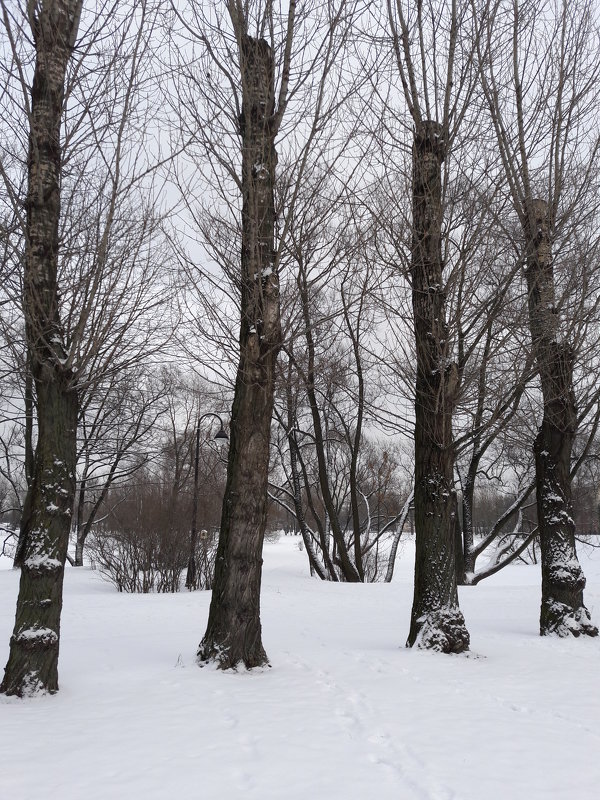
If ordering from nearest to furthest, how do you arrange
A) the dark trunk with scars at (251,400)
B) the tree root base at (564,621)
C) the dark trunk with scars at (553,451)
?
the dark trunk with scars at (251,400)
the tree root base at (564,621)
the dark trunk with scars at (553,451)

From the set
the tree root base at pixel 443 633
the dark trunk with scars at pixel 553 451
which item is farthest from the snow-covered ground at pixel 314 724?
the dark trunk with scars at pixel 553 451

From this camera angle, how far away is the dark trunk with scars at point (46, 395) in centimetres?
529

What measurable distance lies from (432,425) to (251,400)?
7.66ft

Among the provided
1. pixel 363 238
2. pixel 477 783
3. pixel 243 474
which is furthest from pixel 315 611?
pixel 477 783

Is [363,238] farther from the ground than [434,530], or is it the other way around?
[363,238]

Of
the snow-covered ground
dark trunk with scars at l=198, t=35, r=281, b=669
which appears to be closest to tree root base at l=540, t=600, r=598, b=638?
the snow-covered ground

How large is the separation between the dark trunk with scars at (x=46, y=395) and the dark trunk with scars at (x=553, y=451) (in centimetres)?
613

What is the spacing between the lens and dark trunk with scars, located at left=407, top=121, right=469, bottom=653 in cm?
729

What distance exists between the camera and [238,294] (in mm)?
6969

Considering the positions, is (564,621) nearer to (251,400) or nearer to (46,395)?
(251,400)

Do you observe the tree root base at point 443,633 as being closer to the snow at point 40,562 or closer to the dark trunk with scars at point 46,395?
the dark trunk with scars at point 46,395

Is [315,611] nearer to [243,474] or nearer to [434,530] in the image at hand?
[434,530]

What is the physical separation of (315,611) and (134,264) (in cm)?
835

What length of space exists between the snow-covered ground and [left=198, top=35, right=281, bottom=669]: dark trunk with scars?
1.42ft
